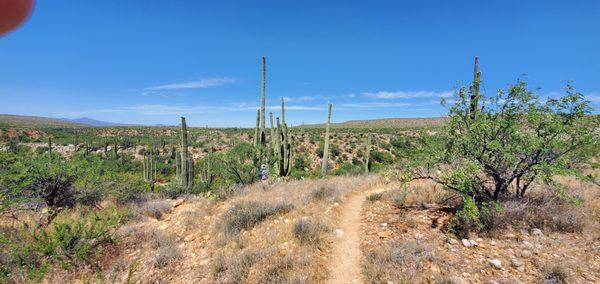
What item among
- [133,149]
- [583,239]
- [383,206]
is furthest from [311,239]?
[133,149]

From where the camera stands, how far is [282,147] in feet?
50.2

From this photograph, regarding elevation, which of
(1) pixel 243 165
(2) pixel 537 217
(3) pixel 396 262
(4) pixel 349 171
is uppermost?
(2) pixel 537 217

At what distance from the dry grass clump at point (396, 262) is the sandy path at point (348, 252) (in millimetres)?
225

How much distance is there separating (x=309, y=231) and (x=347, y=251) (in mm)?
898

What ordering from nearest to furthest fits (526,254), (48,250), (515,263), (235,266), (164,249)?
(515,263), (526,254), (235,266), (48,250), (164,249)

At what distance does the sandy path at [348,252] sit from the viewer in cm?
489

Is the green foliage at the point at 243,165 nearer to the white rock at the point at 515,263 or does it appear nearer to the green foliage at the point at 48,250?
the green foliage at the point at 48,250

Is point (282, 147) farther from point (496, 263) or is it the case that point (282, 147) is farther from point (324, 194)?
point (496, 263)

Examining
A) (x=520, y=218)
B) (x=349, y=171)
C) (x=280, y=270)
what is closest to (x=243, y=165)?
(x=280, y=270)

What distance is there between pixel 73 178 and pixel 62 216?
184 centimetres

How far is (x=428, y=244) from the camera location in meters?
5.32

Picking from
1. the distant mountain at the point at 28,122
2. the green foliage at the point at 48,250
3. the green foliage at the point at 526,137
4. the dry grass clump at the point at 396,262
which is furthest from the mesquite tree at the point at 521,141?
the distant mountain at the point at 28,122

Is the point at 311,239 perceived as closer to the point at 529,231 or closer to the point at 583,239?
the point at 529,231

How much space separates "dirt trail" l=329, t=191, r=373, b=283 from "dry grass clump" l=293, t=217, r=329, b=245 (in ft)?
1.25
